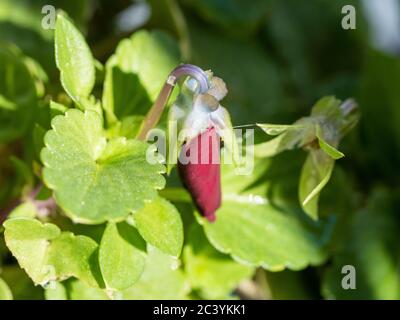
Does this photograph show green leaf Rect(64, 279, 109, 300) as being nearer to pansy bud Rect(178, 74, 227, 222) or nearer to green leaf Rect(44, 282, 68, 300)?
green leaf Rect(44, 282, 68, 300)

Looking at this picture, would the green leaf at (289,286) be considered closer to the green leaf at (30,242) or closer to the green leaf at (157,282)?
the green leaf at (157,282)

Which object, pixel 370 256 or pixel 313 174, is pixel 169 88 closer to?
pixel 313 174

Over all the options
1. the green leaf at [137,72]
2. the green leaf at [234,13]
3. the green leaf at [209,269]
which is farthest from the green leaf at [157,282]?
the green leaf at [234,13]

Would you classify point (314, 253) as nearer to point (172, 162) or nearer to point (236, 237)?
point (236, 237)

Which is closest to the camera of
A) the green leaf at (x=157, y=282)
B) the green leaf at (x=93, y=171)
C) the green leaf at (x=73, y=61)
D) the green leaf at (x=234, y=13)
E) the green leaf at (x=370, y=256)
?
the green leaf at (x=93, y=171)

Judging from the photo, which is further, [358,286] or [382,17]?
[382,17]
